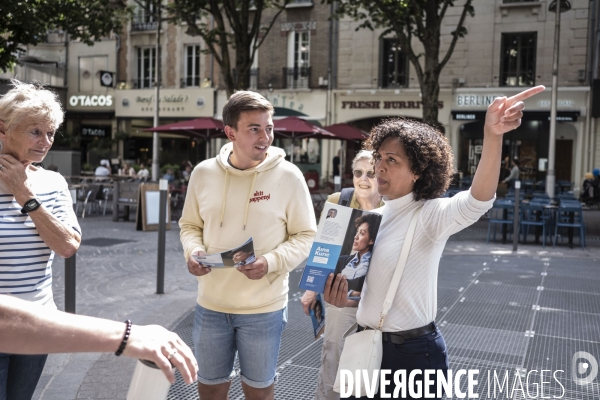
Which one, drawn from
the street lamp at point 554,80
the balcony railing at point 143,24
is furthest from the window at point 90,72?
the street lamp at point 554,80

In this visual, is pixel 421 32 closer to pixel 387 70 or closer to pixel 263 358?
pixel 387 70

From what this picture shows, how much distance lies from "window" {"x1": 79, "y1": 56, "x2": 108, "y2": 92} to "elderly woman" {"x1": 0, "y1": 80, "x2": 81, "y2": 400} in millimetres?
30917

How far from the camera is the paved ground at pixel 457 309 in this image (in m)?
4.58

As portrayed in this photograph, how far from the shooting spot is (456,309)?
22.2 feet

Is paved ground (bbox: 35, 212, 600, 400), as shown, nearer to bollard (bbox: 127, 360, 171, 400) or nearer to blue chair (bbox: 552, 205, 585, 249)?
blue chair (bbox: 552, 205, 585, 249)

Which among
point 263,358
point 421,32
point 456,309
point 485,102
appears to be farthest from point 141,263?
point 485,102

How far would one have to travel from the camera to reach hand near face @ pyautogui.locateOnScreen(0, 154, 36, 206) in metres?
2.54

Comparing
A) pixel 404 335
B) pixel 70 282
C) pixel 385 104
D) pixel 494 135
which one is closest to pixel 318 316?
pixel 404 335

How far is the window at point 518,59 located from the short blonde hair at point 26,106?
24.2 meters

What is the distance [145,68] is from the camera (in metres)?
31.1

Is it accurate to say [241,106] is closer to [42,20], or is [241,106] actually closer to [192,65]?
[42,20]

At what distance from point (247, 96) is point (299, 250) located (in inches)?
32.1

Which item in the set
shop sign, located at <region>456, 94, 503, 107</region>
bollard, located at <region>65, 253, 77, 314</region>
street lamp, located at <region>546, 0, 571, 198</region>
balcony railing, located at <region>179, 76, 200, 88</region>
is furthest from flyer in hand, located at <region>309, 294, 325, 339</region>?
balcony railing, located at <region>179, 76, 200, 88</region>

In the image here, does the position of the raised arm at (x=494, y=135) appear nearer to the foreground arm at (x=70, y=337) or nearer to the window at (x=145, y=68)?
the foreground arm at (x=70, y=337)
